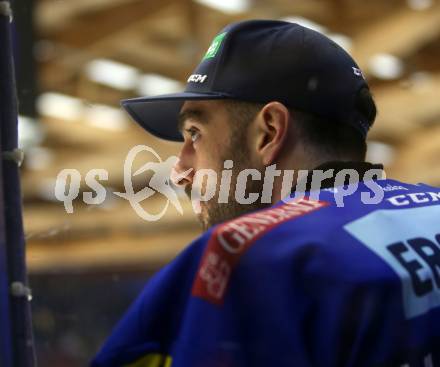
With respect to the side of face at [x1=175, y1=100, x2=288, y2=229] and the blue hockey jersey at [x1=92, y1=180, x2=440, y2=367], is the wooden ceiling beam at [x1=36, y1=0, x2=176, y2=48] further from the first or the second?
the blue hockey jersey at [x1=92, y1=180, x2=440, y2=367]

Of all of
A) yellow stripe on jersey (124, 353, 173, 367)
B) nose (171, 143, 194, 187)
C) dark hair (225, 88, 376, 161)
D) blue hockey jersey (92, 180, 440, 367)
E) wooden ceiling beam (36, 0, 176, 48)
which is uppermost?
wooden ceiling beam (36, 0, 176, 48)

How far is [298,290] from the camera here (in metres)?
0.84

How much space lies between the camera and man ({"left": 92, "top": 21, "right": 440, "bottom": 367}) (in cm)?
83

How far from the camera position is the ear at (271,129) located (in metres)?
1.08

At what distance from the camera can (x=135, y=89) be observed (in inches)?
226

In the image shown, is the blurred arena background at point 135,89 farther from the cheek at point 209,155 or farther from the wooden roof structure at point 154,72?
the cheek at point 209,155

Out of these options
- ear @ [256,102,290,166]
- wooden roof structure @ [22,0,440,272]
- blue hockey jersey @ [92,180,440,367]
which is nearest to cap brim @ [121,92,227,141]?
ear @ [256,102,290,166]

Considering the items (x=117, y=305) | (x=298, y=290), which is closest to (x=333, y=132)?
(x=298, y=290)

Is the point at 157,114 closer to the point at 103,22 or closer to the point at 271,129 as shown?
the point at 271,129

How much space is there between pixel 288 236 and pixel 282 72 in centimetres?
28

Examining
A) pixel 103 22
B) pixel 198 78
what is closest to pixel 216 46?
pixel 198 78

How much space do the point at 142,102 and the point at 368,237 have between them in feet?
1.63

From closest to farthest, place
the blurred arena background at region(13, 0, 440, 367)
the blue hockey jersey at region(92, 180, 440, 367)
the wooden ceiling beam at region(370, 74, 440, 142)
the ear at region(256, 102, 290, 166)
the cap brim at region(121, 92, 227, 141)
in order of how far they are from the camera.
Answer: the blue hockey jersey at region(92, 180, 440, 367), the ear at region(256, 102, 290, 166), the cap brim at region(121, 92, 227, 141), the blurred arena background at region(13, 0, 440, 367), the wooden ceiling beam at region(370, 74, 440, 142)

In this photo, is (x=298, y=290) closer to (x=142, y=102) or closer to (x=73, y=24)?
(x=142, y=102)
